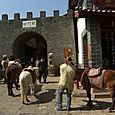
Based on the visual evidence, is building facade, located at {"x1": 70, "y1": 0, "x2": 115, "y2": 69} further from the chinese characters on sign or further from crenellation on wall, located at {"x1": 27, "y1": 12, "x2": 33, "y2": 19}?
crenellation on wall, located at {"x1": 27, "y1": 12, "x2": 33, "y2": 19}

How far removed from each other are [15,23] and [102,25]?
33.4 feet

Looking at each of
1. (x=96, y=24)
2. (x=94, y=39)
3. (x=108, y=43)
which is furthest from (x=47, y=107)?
(x=108, y=43)

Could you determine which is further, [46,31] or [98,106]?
[46,31]

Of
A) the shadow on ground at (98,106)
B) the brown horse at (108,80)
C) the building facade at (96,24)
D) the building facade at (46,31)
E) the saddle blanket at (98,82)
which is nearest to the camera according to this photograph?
the brown horse at (108,80)

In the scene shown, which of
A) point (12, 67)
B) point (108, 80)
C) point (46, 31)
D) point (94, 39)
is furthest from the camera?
point (46, 31)

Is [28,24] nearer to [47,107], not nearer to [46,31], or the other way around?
[46,31]

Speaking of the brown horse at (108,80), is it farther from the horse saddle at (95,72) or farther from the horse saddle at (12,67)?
the horse saddle at (12,67)

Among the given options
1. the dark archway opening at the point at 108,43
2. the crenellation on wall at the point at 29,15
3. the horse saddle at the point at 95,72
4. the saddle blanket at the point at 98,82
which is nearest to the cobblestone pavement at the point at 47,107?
the saddle blanket at the point at 98,82

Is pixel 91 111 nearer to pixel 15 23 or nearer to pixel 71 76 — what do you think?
pixel 71 76

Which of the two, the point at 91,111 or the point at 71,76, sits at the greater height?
the point at 71,76

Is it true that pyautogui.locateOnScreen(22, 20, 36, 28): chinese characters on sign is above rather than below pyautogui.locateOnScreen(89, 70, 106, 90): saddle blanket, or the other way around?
above

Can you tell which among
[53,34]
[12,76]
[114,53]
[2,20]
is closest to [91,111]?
[12,76]

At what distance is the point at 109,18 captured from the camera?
5742mm

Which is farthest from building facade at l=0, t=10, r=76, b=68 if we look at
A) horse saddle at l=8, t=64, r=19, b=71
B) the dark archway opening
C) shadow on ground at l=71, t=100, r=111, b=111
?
shadow on ground at l=71, t=100, r=111, b=111
